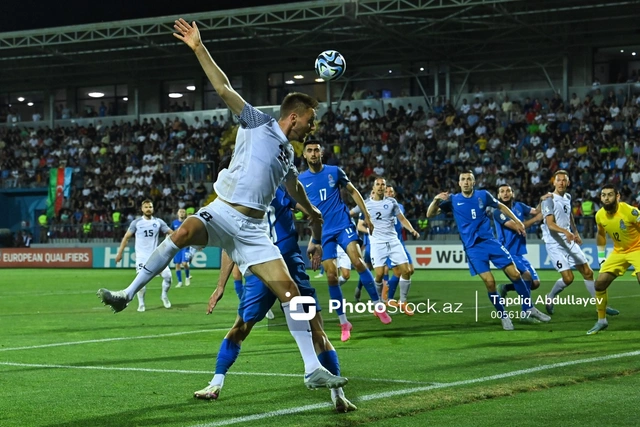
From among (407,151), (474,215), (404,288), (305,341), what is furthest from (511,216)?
(407,151)

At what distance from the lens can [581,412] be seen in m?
6.91

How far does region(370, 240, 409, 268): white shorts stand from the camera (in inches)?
688

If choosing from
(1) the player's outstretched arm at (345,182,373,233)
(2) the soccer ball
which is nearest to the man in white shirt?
(2) the soccer ball

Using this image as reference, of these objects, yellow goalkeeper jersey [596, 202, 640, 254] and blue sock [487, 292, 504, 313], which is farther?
blue sock [487, 292, 504, 313]

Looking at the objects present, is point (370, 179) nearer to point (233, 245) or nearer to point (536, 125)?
point (536, 125)

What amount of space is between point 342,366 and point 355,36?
3402 centimetres

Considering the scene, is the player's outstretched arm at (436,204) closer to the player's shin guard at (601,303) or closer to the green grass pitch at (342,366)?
the green grass pitch at (342,366)

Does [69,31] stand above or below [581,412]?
above

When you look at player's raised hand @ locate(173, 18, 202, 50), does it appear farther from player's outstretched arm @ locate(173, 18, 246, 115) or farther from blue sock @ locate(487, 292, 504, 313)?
blue sock @ locate(487, 292, 504, 313)

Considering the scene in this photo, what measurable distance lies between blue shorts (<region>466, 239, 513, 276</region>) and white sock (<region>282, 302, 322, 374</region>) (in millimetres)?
7770

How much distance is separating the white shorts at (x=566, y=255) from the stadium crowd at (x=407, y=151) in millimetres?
14521

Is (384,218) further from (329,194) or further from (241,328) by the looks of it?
(241,328)

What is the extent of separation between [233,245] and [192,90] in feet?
150

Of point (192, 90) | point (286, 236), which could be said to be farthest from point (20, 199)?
point (286, 236)
